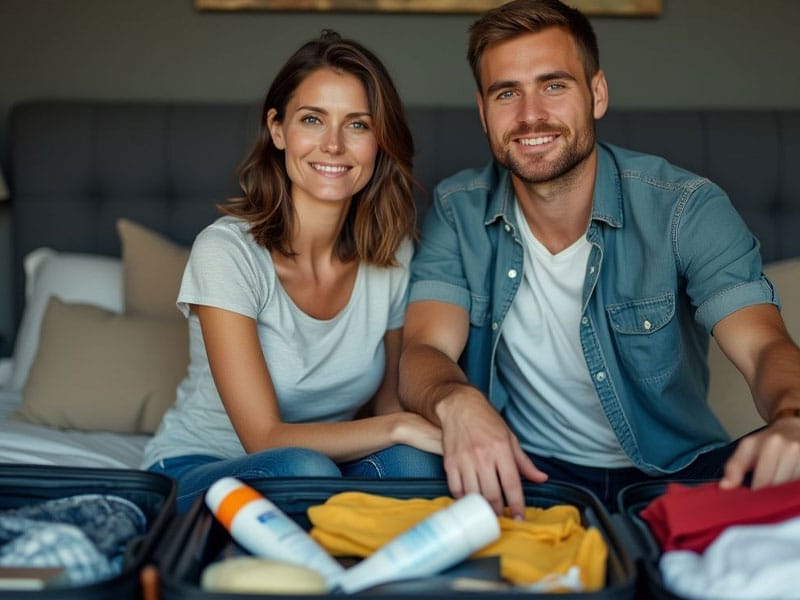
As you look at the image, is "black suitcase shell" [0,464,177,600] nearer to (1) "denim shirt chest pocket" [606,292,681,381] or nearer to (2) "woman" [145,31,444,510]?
(2) "woman" [145,31,444,510]

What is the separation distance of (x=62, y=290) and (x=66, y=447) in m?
0.56

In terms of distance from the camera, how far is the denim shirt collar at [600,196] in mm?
1794

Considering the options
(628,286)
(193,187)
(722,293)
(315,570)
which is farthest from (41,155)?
(315,570)

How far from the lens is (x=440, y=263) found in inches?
74.3

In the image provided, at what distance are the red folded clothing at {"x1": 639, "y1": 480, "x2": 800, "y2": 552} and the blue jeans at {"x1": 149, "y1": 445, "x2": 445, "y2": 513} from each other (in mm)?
427

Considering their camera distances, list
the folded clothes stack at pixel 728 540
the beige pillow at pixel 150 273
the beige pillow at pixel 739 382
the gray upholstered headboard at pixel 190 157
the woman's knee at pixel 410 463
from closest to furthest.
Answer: the folded clothes stack at pixel 728 540
the woman's knee at pixel 410 463
the beige pillow at pixel 739 382
the beige pillow at pixel 150 273
the gray upholstered headboard at pixel 190 157

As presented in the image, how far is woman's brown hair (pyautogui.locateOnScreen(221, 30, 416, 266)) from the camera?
5.84 ft

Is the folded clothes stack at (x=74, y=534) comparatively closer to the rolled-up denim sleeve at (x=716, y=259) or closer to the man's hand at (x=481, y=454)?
the man's hand at (x=481, y=454)

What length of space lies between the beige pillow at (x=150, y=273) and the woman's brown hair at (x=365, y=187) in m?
0.51

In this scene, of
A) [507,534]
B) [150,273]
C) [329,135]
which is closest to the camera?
[507,534]

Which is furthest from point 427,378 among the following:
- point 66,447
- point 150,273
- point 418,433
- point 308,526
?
point 150,273

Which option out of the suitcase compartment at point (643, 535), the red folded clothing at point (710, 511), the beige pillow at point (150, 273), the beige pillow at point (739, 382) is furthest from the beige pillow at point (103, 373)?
the red folded clothing at point (710, 511)

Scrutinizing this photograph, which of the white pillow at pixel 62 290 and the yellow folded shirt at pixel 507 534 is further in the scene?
the white pillow at pixel 62 290

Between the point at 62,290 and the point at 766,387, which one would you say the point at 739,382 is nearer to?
the point at 766,387
